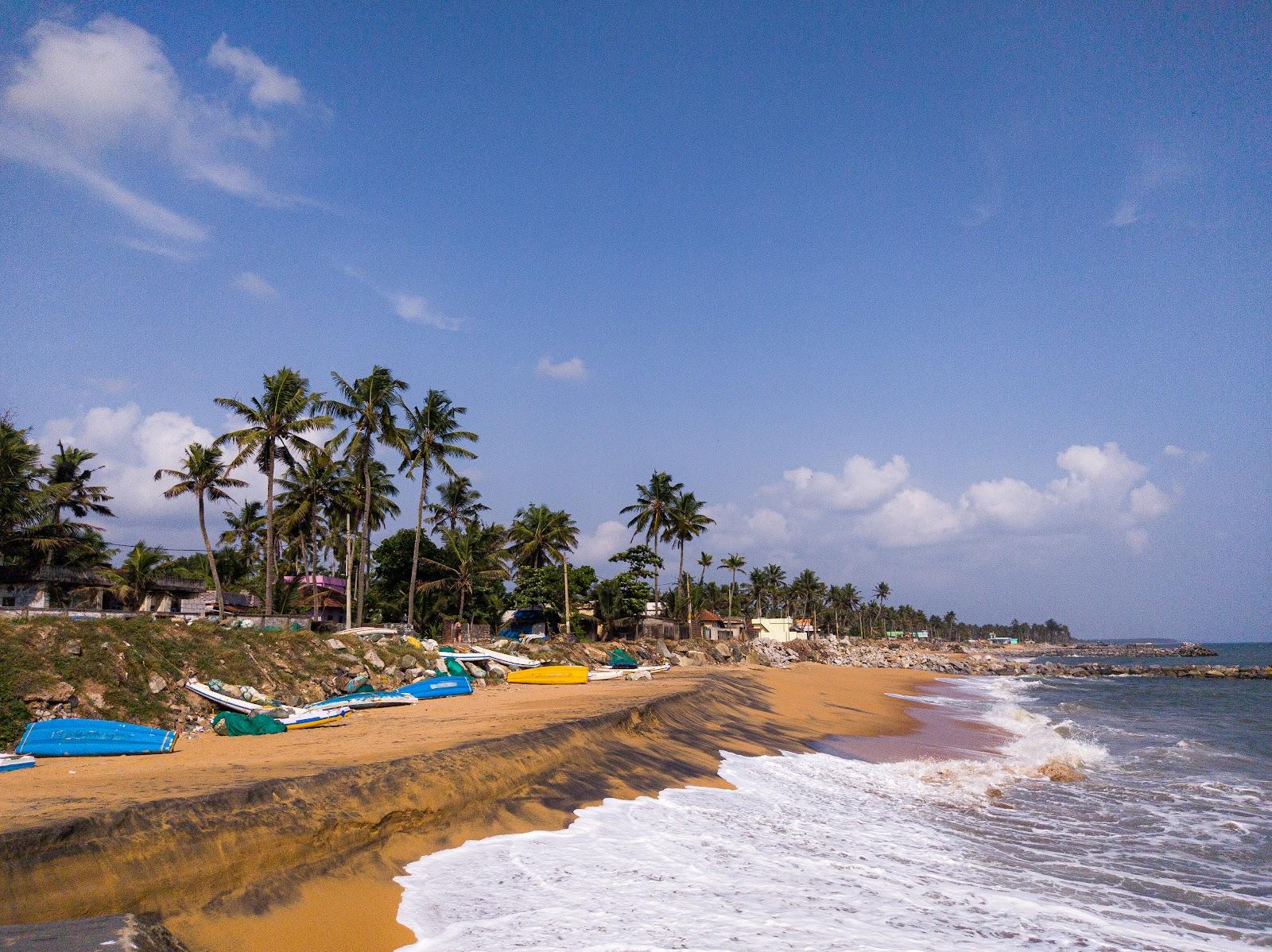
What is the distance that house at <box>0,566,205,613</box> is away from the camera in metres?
31.1

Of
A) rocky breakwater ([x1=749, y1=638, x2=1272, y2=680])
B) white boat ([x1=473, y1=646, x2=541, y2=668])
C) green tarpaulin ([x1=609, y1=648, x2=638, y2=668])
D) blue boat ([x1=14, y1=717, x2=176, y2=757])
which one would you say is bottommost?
rocky breakwater ([x1=749, y1=638, x2=1272, y2=680])

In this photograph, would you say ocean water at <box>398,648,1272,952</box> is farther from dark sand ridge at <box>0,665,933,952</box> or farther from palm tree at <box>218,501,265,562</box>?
palm tree at <box>218,501,265,562</box>

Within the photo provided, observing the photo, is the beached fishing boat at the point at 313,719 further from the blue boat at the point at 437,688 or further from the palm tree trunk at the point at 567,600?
the palm tree trunk at the point at 567,600

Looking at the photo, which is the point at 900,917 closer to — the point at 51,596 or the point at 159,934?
the point at 159,934

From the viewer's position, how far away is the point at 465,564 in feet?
145

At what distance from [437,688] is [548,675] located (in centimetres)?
632

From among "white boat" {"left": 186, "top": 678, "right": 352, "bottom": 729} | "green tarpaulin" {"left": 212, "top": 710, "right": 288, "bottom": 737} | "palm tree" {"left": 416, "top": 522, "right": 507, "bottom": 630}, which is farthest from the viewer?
"palm tree" {"left": 416, "top": 522, "right": 507, "bottom": 630}

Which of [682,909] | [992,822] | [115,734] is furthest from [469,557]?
[682,909]

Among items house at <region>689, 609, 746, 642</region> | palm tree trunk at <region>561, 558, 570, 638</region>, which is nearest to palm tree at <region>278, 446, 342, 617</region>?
palm tree trunk at <region>561, 558, 570, 638</region>

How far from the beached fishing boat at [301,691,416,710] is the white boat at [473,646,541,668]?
30.2ft

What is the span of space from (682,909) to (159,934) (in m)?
4.07

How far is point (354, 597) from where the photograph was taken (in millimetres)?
48406

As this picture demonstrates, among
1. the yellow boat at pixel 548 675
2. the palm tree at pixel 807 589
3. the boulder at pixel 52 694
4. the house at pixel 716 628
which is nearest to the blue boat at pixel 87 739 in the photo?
the boulder at pixel 52 694

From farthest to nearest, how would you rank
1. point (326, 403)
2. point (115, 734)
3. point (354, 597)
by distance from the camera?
point (354, 597) < point (326, 403) < point (115, 734)
